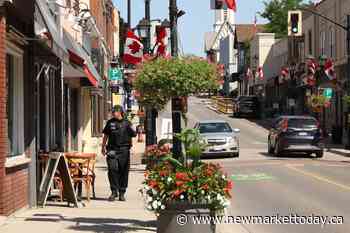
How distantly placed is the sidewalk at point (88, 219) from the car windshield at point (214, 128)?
1709 centimetres

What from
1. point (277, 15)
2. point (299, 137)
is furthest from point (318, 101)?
point (277, 15)

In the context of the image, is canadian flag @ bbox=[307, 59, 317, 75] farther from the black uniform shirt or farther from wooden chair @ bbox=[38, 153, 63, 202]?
wooden chair @ bbox=[38, 153, 63, 202]

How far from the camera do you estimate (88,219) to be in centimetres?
1212

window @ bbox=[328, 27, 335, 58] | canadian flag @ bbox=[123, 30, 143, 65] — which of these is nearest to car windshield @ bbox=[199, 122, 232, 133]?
canadian flag @ bbox=[123, 30, 143, 65]

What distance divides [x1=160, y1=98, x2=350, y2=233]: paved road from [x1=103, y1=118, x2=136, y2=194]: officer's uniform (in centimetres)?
223

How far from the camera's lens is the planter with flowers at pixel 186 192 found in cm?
907

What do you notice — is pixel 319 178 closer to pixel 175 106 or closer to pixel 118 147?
pixel 118 147

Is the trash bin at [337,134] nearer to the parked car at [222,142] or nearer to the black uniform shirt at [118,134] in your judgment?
the parked car at [222,142]

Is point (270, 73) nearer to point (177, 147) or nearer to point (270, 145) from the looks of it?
point (270, 145)

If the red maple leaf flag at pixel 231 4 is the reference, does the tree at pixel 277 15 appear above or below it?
above

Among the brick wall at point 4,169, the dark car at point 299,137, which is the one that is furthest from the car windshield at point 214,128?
the brick wall at point 4,169

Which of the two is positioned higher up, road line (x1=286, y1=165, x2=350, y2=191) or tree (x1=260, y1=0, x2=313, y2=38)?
tree (x1=260, y1=0, x2=313, y2=38)

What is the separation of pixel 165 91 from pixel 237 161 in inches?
637

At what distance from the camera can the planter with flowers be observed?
357 inches
